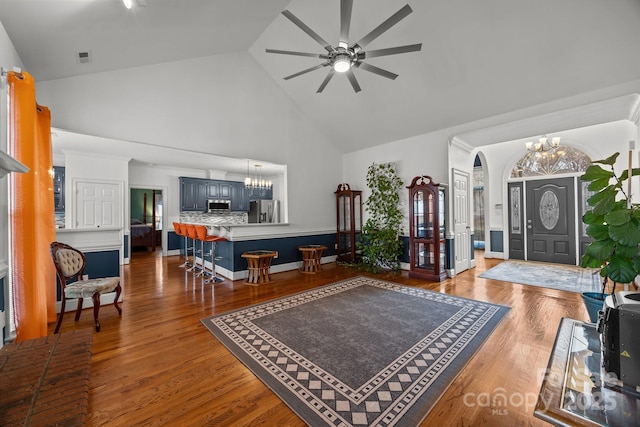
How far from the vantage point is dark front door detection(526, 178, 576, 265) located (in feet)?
19.0

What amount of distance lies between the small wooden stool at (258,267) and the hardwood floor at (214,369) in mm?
641

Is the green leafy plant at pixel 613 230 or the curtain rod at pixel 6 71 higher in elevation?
the curtain rod at pixel 6 71

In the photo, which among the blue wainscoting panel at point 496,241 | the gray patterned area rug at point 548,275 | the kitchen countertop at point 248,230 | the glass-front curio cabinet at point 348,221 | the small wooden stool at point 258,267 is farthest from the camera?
the blue wainscoting panel at point 496,241

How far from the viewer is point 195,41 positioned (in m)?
3.86

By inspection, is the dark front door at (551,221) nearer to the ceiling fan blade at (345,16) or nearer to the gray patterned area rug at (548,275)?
the gray patterned area rug at (548,275)

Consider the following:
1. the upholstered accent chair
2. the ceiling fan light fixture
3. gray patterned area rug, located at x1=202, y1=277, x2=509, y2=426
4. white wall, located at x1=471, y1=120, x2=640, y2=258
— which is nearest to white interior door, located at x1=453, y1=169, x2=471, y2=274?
white wall, located at x1=471, y1=120, x2=640, y2=258

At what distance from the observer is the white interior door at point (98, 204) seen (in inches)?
218

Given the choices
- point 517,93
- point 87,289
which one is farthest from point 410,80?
point 87,289

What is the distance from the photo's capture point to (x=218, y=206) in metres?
7.95

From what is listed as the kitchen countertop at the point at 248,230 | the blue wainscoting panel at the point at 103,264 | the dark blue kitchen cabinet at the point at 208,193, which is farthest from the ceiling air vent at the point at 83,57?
the dark blue kitchen cabinet at the point at 208,193

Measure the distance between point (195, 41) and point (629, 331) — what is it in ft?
18.1

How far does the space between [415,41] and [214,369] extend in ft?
14.4

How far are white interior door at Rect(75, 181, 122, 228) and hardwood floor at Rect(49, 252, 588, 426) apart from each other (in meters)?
2.83

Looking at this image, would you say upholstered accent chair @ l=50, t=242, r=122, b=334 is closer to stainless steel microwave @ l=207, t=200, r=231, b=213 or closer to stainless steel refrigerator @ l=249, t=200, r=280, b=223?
Answer: stainless steel refrigerator @ l=249, t=200, r=280, b=223
